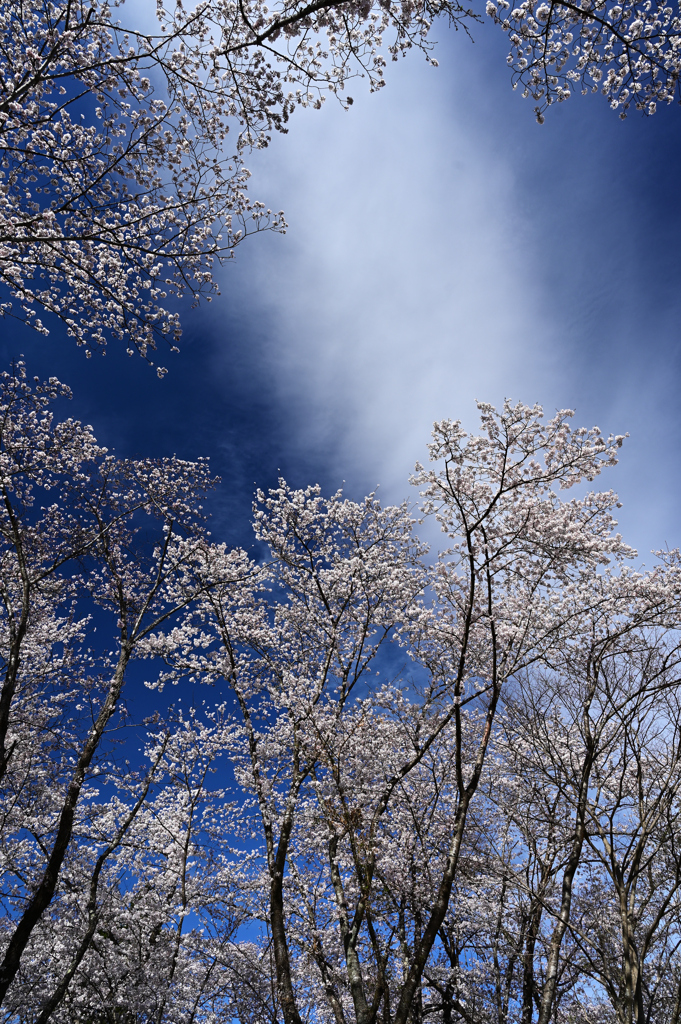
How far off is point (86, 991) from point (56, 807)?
181 inches

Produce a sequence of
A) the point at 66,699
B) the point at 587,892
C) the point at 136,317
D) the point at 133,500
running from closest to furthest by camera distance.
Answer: the point at 136,317 → the point at 133,500 → the point at 66,699 → the point at 587,892

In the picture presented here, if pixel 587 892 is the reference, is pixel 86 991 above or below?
below

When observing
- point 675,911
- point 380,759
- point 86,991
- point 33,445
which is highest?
point 33,445

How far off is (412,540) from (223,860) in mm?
9790

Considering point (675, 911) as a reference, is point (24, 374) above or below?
above

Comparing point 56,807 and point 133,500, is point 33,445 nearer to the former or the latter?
point 133,500

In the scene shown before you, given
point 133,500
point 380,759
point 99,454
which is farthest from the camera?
point 133,500

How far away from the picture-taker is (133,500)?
11.8 metres

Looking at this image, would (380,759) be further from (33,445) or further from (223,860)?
(33,445)

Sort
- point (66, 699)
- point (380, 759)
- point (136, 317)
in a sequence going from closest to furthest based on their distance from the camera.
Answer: point (136, 317), point (380, 759), point (66, 699)

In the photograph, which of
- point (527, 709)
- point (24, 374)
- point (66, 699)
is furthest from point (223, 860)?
point (24, 374)

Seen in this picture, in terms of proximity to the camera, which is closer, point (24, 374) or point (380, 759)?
point (24, 374)

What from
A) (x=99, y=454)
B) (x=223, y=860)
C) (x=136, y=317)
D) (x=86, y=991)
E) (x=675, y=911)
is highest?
(x=99, y=454)

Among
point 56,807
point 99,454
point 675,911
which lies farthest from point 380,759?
point 56,807
